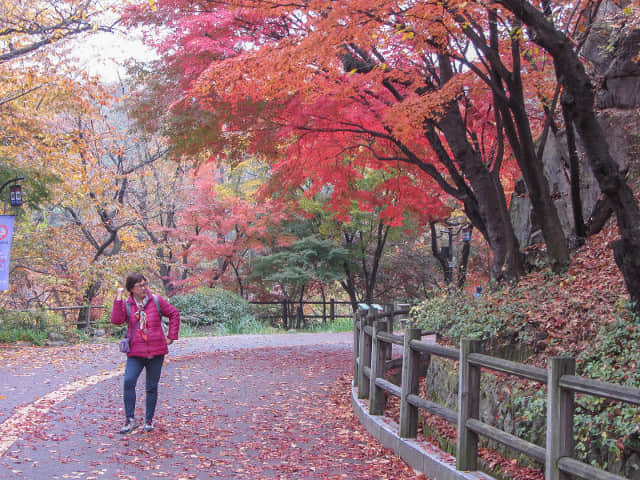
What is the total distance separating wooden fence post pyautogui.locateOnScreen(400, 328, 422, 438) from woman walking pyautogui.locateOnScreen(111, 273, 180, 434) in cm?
244

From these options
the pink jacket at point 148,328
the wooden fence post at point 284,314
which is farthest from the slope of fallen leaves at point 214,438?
the wooden fence post at point 284,314

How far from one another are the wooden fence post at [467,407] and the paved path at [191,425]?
0.76 metres

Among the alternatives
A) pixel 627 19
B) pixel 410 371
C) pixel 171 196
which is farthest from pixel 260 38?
pixel 171 196

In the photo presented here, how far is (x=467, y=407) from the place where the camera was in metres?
4.61

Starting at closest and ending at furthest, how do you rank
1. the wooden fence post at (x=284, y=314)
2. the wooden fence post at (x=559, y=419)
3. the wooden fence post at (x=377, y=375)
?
the wooden fence post at (x=559, y=419) < the wooden fence post at (x=377, y=375) < the wooden fence post at (x=284, y=314)

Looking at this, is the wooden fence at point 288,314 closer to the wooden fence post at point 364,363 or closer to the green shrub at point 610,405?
the wooden fence post at point 364,363

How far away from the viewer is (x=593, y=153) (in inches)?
251

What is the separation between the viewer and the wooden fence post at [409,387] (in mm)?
5562

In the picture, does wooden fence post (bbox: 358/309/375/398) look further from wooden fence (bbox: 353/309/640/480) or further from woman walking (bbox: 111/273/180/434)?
woman walking (bbox: 111/273/180/434)

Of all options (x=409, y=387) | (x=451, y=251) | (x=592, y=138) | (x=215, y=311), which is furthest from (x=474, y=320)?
(x=215, y=311)

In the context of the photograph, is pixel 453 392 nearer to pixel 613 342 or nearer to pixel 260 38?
pixel 613 342

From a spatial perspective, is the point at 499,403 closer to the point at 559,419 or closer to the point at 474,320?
the point at 474,320

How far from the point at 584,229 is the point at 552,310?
374 cm

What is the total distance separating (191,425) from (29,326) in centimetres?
1197
